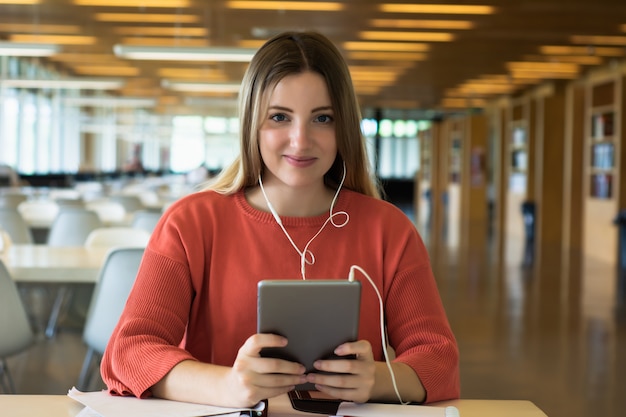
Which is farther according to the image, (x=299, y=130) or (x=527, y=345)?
(x=527, y=345)

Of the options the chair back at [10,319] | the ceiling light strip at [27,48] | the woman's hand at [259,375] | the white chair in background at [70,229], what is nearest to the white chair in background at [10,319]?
the chair back at [10,319]

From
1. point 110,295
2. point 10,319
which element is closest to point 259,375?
point 110,295

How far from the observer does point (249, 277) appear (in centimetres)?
169

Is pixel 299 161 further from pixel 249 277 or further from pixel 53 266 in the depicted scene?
pixel 53 266

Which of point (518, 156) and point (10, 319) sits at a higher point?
point (518, 156)

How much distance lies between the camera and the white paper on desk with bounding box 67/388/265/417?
1433 mm

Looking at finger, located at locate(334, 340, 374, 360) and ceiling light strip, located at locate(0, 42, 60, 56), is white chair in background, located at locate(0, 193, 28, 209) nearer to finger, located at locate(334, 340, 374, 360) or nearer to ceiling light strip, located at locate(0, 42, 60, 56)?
ceiling light strip, located at locate(0, 42, 60, 56)

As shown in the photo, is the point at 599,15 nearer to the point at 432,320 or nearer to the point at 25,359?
the point at 25,359

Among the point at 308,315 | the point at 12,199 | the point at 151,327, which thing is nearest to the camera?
the point at 308,315

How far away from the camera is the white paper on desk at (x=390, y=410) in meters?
1.46

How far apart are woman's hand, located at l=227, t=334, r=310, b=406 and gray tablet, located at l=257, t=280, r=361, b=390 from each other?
2 centimetres

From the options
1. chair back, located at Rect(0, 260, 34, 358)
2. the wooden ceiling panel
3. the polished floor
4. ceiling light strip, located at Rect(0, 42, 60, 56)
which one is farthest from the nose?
the wooden ceiling panel

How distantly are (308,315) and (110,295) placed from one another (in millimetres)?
2181

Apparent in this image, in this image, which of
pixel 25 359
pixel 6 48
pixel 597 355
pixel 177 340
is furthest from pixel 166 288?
pixel 6 48
